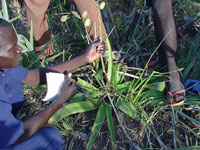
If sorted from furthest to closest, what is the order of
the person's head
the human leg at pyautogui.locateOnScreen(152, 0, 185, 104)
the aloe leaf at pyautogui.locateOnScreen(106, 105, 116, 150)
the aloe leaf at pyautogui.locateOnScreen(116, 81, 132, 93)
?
the aloe leaf at pyautogui.locateOnScreen(116, 81, 132, 93) < the human leg at pyautogui.locateOnScreen(152, 0, 185, 104) < the aloe leaf at pyautogui.locateOnScreen(106, 105, 116, 150) < the person's head

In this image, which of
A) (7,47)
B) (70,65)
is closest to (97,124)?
(70,65)

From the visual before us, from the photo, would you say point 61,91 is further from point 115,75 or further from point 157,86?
point 157,86

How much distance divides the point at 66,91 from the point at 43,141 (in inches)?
12.3

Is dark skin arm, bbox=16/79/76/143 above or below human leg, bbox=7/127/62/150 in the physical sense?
above

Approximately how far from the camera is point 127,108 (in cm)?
168

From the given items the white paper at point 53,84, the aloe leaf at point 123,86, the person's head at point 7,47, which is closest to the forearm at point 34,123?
the white paper at point 53,84

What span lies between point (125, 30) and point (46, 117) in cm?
128

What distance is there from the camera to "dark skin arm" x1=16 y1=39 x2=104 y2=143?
1.33 metres

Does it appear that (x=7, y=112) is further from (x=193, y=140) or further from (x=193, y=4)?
(x=193, y=4)

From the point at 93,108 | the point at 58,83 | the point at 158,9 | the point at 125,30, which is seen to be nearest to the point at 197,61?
the point at 158,9

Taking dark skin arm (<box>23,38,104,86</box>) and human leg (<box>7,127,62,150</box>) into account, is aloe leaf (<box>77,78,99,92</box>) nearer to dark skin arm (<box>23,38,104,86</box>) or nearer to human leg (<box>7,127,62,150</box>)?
dark skin arm (<box>23,38,104,86</box>)

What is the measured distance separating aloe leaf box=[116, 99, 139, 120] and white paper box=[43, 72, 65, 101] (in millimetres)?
431

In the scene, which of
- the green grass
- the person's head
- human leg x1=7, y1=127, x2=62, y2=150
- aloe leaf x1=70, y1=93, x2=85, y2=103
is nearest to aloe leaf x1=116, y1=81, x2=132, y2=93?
the green grass

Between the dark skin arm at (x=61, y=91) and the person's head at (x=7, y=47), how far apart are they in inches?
12.2
